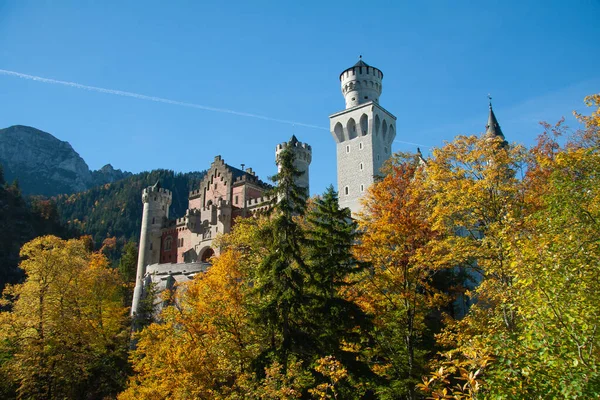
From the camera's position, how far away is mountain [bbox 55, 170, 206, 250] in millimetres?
134375

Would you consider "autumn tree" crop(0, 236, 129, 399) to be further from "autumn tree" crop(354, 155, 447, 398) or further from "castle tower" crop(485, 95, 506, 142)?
"castle tower" crop(485, 95, 506, 142)

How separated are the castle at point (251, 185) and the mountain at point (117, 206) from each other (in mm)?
74664

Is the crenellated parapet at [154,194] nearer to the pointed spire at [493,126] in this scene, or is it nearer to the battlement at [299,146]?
the battlement at [299,146]

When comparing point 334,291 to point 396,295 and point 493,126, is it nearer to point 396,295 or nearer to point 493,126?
point 396,295

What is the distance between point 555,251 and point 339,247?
1039 centimetres

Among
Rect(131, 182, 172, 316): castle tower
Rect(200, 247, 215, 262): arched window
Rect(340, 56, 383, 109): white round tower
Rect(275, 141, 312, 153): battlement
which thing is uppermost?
Rect(340, 56, 383, 109): white round tower

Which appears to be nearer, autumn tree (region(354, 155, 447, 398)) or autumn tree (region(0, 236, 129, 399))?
autumn tree (region(354, 155, 447, 398))

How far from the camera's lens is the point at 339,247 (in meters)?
22.4

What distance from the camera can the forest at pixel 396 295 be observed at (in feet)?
41.1

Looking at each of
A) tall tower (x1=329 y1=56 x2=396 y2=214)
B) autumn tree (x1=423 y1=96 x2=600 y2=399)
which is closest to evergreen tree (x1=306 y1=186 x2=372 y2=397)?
autumn tree (x1=423 y1=96 x2=600 y2=399)

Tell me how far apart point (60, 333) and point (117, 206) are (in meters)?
122

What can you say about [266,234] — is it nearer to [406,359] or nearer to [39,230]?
[406,359]

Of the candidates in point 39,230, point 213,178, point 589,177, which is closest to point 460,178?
point 589,177

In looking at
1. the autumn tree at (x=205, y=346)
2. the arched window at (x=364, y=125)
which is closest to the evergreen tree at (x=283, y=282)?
the autumn tree at (x=205, y=346)
